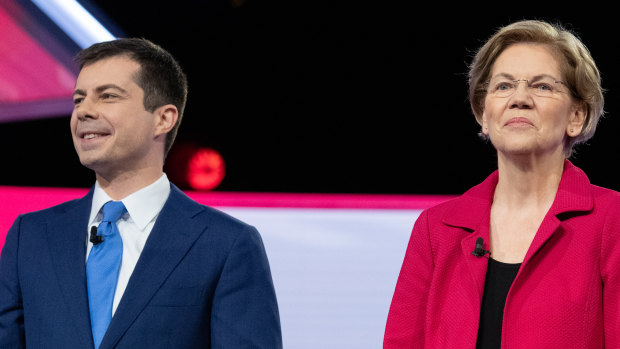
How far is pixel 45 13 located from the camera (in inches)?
142

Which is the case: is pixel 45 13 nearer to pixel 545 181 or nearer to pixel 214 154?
pixel 214 154

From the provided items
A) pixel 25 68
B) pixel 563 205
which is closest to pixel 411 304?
pixel 563 205

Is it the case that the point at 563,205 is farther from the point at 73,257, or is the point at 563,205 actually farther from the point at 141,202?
the point at 73,257

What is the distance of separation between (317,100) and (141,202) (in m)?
2.82

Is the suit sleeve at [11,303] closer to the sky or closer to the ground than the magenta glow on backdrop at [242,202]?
closer to the ground

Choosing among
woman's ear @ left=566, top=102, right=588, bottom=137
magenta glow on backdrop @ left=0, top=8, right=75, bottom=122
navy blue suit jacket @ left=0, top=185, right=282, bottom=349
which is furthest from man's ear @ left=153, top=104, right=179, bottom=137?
magenta glow on backdrop @ left=0, top=8, right=75, bottom=122

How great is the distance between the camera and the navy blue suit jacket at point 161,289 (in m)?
2.02

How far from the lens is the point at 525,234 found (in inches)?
79.7

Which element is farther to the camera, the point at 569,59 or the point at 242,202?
the point at 242,202

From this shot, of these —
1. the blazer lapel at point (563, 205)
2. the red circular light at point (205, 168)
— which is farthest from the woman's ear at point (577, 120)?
the red circular light at point (205, 168)

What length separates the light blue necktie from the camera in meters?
2.04

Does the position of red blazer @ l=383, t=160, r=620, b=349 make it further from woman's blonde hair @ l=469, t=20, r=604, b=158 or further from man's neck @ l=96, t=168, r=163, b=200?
man's neck @ l=96, t=168, r=163, b=200

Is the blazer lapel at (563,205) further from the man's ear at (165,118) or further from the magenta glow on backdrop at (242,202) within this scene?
the man's ear at (165,118)

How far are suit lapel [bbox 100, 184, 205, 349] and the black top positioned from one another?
75 centimetres
